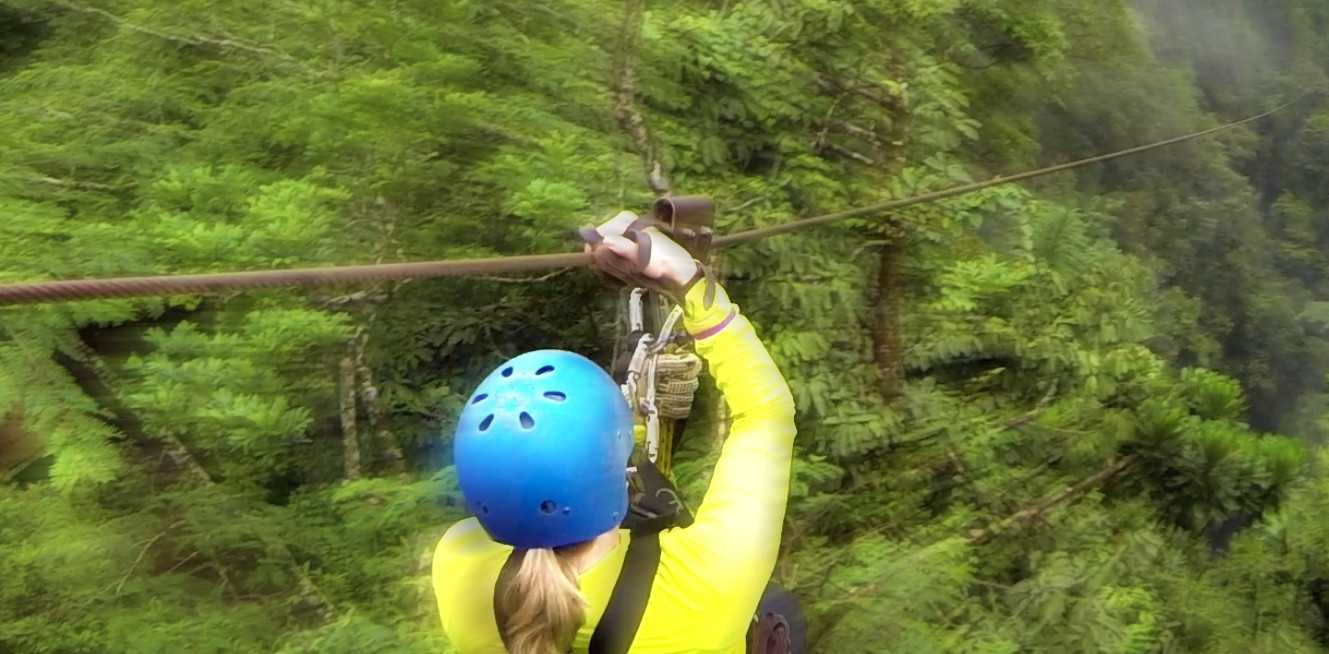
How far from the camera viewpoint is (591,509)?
1240mm

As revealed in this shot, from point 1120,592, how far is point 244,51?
3.76m

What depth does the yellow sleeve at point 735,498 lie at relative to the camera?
1.23 metres

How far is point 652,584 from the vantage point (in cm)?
123

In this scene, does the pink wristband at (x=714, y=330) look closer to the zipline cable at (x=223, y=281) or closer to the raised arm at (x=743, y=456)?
the raised arm at (x=743, y=456)

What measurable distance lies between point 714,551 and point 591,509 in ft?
0.56

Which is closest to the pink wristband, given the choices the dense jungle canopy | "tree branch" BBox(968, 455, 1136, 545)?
the dense jungle canopy

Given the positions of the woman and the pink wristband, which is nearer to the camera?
the woman

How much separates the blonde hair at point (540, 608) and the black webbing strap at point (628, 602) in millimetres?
40

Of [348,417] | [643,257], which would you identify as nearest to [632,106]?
[348,417]

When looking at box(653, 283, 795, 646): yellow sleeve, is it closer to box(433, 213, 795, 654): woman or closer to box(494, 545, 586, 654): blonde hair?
box(433, 213, 795, 654): woman

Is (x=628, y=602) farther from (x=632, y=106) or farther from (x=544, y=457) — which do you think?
(x=632, y=106)

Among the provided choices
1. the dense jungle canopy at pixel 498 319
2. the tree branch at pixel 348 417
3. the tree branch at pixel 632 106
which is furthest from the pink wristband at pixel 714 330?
the tree branch at pixel 348 417

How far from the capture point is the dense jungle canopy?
2447 mm

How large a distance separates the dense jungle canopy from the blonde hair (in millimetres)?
1349
